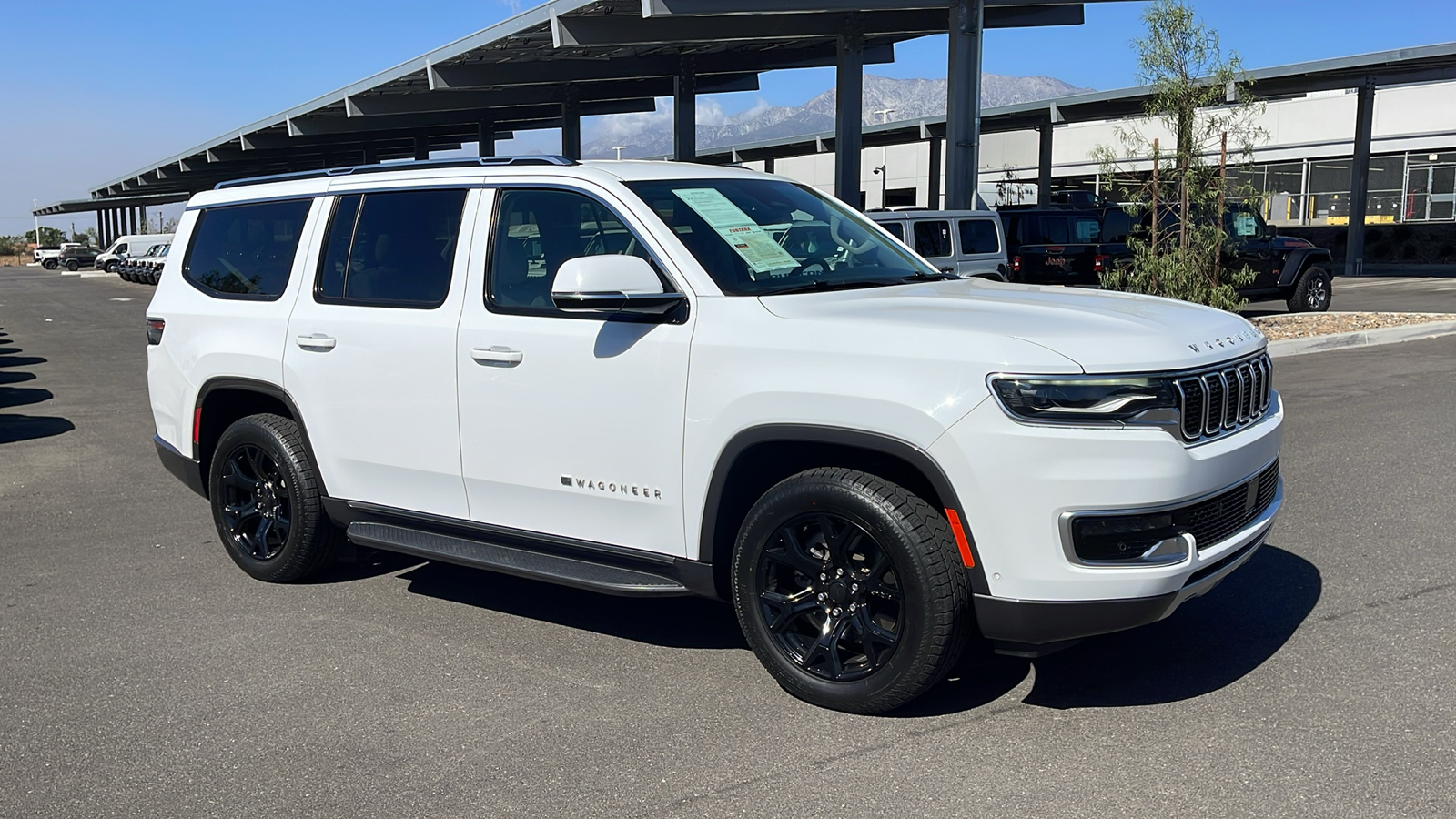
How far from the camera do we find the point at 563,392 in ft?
15.6

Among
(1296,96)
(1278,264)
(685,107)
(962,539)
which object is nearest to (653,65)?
(685,107)

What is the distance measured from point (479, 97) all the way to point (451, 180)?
3388 cm

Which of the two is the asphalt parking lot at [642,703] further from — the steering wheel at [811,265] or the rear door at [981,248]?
the rear door at [981,248]

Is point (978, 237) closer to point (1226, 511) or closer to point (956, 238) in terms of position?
point (956, 238)

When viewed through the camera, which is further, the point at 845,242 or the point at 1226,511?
the point at 845,242

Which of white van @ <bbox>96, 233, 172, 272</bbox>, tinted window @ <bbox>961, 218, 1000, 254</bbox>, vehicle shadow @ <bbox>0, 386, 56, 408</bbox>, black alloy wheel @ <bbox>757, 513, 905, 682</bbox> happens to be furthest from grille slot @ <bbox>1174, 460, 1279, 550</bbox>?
white van @ <bbox>96, 233, 172, 272</bbox>

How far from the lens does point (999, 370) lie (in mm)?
3812

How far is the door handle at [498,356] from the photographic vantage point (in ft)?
16.0

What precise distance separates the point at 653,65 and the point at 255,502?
29407 millimetres

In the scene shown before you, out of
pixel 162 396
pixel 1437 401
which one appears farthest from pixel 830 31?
pixel 162 396

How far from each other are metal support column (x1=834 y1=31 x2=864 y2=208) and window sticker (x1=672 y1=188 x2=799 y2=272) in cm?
2400

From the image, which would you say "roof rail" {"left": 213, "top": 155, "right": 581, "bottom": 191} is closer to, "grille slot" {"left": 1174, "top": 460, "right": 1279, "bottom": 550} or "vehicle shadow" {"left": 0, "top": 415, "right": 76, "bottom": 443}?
"grille slot" {"left": 1174, "top": 460, "right": 1279, "bottom": 550}

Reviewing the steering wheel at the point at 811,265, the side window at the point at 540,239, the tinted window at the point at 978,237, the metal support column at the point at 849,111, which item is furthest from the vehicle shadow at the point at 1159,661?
the metal support column at the point at 849,111

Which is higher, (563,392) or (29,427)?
(563,392)
